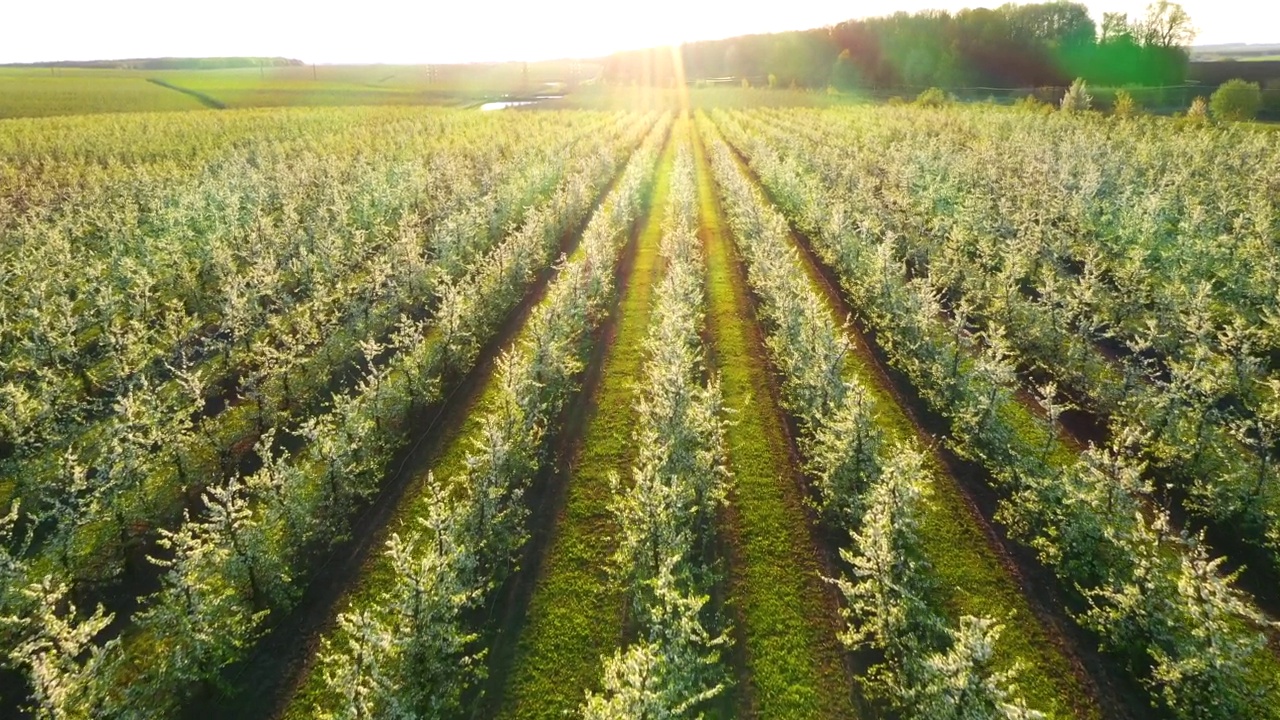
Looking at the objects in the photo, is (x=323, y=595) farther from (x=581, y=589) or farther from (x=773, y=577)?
(x=773, y=577)

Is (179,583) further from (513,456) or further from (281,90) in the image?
(281,90)

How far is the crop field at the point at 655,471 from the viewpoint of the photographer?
16812 mm

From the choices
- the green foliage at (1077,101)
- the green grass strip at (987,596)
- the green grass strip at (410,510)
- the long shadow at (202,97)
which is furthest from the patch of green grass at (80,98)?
the green foliage at (1077,101)

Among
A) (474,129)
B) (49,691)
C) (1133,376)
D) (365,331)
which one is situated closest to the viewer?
(49,691)

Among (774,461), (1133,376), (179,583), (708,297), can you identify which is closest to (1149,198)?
(1133,376)

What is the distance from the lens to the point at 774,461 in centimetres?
2658

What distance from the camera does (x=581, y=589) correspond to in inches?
822

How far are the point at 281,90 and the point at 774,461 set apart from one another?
726ft

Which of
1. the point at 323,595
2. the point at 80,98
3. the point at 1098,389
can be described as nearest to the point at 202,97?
the point at 80,98

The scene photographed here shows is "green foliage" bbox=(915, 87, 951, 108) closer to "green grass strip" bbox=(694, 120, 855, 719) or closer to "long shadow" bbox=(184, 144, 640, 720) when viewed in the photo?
"green grass strip" bbox=(694, 120, 855, 719)

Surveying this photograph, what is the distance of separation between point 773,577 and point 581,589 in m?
6.53

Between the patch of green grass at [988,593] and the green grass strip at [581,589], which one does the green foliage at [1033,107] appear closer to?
the patch of green grass at [988,593]

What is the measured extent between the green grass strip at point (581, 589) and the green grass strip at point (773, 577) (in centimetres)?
434

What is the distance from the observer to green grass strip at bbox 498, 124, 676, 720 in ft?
58.0
